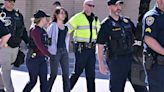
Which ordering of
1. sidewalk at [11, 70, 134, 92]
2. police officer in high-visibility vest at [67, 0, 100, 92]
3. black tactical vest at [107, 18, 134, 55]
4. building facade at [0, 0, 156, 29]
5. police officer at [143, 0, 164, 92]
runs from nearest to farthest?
police officer at [143, 0, 164, 92] → black tactical vest at [107, 18, 134, 55] → police officer in high-visibility vest at [67, 0, 100, 92] → sidewalk at [11, 70, 134, 92] → building facade at [0, 0, 156, 29]

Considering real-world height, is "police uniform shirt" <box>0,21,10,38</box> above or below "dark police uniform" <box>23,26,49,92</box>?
above

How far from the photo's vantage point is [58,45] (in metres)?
A: 7.58

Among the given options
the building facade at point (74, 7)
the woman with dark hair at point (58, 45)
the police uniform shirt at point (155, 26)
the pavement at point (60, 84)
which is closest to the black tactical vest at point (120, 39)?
the police uniform shirt at point (155, 26)

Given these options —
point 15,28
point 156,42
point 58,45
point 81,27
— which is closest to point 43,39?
point 58,45

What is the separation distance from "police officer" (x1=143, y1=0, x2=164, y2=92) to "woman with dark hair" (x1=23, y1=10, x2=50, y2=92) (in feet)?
8.45

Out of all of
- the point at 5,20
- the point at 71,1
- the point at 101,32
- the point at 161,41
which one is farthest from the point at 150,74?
the point at 71,1

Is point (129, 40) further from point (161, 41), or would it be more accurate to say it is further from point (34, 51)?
point (34, 51)

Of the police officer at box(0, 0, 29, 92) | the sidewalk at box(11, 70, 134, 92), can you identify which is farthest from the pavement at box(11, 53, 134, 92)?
the police officer at box(0, 0, 29, 92)

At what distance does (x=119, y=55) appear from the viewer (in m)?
6.25

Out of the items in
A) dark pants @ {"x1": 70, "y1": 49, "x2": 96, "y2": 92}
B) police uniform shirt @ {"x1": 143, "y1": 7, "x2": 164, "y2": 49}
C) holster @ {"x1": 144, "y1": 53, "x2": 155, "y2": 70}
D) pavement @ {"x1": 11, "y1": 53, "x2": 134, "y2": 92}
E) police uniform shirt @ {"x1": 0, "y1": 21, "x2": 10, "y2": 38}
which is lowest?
pavement @ {"x1": 11, "y1": 53, "x2": 134, "y2": 92}

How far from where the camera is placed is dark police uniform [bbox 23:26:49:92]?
7.11 metres

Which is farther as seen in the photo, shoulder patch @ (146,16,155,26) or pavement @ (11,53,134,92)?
pavement @ (11,53,134,92)

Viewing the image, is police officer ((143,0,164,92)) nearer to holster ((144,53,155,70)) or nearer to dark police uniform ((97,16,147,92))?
holster ((144,53,155,70))

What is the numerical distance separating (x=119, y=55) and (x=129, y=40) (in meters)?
0.26
